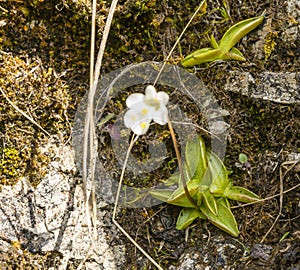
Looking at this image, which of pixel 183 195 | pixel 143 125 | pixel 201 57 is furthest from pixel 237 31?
pixel 183 195

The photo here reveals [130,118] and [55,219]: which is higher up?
[130,118]

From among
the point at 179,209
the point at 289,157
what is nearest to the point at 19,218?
the point at 179,209

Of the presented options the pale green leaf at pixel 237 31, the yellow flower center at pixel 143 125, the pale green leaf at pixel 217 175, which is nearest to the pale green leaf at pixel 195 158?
the pale green leaf at pixel 217 175

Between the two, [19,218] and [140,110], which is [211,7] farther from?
[19,218]

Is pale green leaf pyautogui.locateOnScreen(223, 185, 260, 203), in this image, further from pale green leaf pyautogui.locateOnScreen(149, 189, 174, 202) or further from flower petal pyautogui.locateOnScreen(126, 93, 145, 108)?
flower petal pyautogui.locateOnScreen(126, 93, 145, 108)

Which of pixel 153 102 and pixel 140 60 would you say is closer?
pixel 153 102

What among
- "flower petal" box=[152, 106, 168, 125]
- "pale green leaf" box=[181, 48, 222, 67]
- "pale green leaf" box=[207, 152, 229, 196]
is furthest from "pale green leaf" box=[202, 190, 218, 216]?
"pale green leaf" box=[181, 48, 222, 67]

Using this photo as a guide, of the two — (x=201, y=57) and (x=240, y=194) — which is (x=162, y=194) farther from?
(x=201, y=57)

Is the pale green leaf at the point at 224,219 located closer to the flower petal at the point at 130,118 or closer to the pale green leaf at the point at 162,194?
the pale green leaf at the point at 162,194
